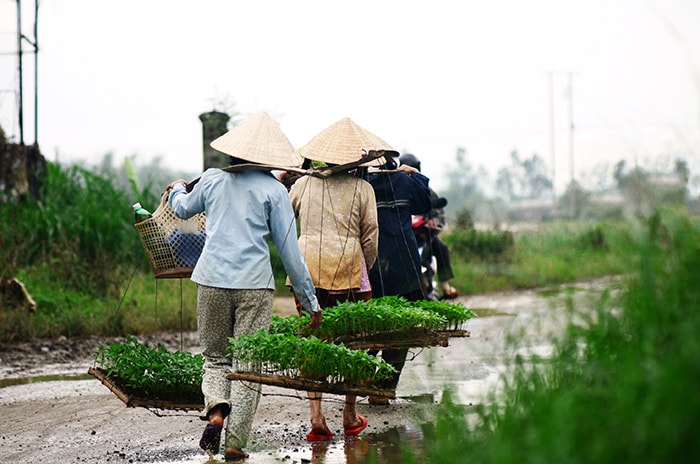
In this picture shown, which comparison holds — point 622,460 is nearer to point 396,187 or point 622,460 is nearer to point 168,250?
point 168,250

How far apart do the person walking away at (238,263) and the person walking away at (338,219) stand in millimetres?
710

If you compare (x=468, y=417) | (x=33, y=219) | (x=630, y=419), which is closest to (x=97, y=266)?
(x=33, y=219)

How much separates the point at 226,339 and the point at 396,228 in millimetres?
2137

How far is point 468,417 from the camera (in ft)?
13.2

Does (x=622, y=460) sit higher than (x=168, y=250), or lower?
lower

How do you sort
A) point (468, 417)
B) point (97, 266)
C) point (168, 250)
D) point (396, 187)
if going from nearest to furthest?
point (468, 417) → point (168, 250) → point (396, 187) → point (97, 266)

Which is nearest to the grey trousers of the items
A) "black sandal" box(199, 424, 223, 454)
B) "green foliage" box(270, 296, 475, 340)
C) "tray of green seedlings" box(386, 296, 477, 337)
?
"black sandal" box(199, 424, 223, 454)

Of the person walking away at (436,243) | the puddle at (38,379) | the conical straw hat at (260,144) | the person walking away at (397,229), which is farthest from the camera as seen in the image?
the person walking away at (436,243)

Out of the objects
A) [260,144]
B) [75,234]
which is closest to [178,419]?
[260,144]

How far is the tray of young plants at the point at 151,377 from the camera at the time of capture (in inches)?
241

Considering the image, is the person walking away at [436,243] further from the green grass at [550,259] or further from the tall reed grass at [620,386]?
the tall reed grass at [620,386]

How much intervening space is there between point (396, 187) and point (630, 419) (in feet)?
17.5

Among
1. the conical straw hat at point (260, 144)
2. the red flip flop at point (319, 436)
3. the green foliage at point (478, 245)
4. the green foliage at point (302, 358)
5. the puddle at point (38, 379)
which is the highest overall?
the conical straw hat at point (260, 144)

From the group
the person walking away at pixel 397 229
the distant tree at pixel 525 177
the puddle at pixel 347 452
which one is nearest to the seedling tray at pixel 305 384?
the puddle at pixel 347 452
